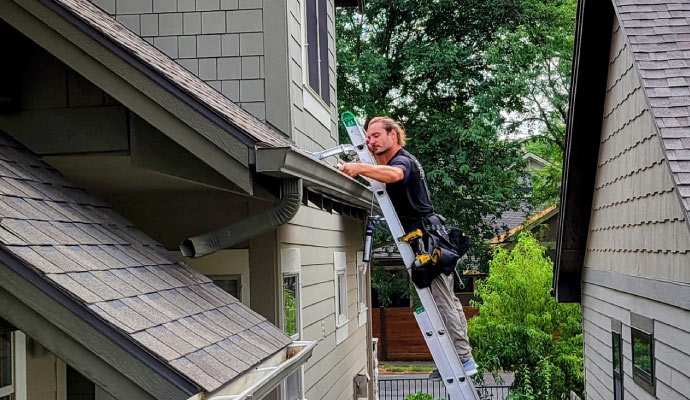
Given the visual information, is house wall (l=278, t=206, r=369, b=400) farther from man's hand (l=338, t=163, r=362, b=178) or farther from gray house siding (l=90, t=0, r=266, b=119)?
gray house siding (l=90, t=0, r=266, b=119)

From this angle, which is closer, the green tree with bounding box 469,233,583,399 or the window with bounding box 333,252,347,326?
the window with bounding box 333,252,347,326

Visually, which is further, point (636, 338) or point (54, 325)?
point (636, 338)

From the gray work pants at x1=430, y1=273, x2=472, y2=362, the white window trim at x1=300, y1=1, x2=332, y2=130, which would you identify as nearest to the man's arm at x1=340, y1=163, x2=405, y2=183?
the gray work pants at x1=430, y1=273, x2=472, y2=362

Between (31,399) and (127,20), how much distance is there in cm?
369

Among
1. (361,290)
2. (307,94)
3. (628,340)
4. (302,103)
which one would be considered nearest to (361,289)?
(361,290)

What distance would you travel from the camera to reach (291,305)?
284 inches

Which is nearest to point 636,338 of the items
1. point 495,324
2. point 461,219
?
point 495,324

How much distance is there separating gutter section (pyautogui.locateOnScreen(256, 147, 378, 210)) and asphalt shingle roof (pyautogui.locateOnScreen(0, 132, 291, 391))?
0.78 meters

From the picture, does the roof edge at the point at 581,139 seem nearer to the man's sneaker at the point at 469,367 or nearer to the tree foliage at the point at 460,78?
the man's sneaker at the point at 469,367

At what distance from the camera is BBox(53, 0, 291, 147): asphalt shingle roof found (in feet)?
16.8

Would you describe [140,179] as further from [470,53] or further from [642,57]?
[470,53]

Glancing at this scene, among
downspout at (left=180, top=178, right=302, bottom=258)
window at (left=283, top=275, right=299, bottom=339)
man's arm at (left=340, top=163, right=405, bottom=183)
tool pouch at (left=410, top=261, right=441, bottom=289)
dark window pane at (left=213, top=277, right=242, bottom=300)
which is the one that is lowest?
window at (left=283, top=275, right=299, bottom=339)

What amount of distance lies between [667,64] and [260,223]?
3.42 m

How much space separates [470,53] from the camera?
72.7 feet
